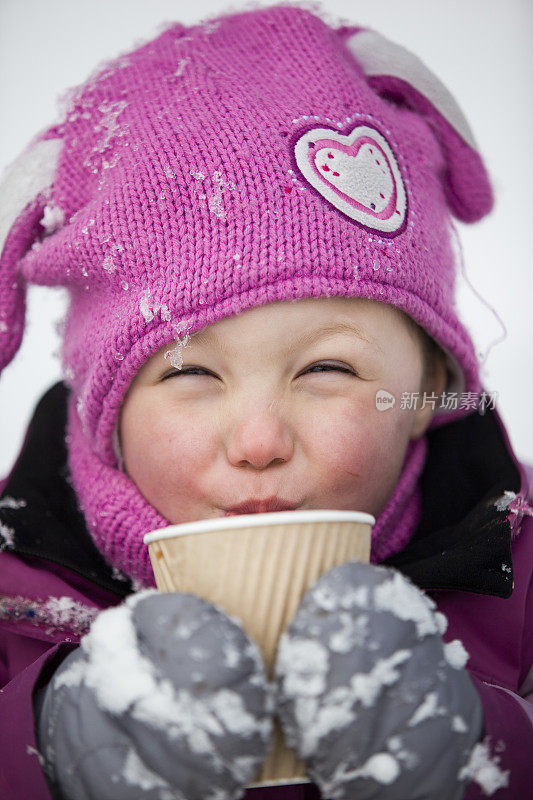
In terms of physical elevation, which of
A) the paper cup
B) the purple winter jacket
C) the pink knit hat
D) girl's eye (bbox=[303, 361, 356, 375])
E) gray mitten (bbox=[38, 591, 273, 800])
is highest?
the pink knit hat

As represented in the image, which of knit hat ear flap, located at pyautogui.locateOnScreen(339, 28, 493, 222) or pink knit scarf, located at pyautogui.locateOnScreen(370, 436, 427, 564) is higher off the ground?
knit hat ear flap, located at pyautogui.locateOnScreen(339, 28, 493, 222)

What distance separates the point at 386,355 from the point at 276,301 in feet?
0.59

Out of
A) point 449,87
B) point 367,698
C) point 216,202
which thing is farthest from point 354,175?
point 449,87

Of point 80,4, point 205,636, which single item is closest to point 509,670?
point 205,636

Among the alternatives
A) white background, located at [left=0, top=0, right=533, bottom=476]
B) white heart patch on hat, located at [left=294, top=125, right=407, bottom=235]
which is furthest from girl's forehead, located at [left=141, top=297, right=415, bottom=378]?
white background, located at [left=0, top=0, right=533, bottom=476]

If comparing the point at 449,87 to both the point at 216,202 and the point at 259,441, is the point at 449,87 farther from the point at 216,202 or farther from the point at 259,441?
the point at 259,441

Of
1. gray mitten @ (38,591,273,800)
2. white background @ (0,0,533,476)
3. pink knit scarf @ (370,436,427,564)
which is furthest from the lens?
white background @ (0,0,533,476)

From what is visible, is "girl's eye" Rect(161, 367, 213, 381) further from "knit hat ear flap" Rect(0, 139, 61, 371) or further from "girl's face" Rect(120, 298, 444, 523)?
"knit hat ear flap" Rect(0, 139, 61, 371)

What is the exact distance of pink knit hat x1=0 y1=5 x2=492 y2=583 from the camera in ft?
3.26

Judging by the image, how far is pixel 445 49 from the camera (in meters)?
1.96

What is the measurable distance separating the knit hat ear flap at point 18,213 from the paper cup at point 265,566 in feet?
1.99

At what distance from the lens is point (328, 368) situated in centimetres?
102

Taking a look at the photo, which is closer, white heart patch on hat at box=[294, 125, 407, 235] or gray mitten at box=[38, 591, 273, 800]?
gray mitten at box=[38, 591, 273, 800]

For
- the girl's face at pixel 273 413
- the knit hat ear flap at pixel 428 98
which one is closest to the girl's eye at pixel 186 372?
the girl's face at pixel 273 413
